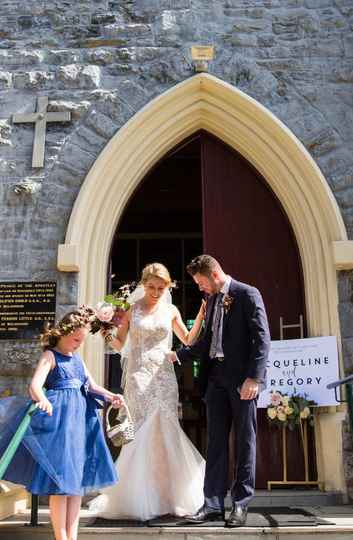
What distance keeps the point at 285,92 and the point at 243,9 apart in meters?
1.03

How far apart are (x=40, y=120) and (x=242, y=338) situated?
328 cm

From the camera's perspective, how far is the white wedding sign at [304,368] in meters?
5.18

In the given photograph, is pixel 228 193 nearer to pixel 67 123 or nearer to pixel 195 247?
pixel 67 123

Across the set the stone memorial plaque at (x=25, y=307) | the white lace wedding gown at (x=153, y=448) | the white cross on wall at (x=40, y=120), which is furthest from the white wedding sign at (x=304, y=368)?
the white cross on wall at (x=40, y=120)

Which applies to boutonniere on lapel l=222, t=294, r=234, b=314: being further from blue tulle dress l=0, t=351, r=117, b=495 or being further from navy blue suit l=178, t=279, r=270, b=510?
blue tulle dress l=0, t=351, r=117, b=495

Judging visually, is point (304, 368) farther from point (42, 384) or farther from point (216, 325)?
point (42, 384)

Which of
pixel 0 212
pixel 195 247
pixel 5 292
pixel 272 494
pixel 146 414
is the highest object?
pixel 195 247

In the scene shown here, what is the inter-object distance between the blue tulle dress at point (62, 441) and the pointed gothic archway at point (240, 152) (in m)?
1.81

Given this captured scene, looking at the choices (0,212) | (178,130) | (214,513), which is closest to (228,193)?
(178,130)

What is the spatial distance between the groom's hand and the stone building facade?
200 cm

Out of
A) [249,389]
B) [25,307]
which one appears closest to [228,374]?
[249,389]

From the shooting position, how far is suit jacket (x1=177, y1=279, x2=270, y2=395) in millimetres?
3633

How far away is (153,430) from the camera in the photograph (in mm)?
3885

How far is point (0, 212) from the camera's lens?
223 inches
